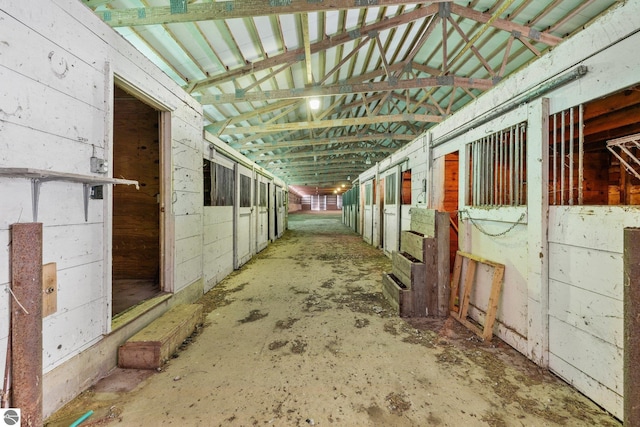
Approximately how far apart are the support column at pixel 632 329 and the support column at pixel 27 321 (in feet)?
11.7

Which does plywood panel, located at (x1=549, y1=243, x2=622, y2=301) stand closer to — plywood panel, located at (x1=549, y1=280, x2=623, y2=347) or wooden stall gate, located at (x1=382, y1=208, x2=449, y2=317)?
plywood panel, located at (x1=549, y1=280, x2=623, y2=347)

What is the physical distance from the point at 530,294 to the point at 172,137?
14.6ft

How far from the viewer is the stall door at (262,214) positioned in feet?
26.1

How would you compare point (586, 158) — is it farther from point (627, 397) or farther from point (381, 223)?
point (627, 397)

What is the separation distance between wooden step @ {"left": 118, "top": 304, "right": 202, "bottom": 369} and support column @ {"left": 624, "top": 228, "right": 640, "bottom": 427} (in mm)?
3394

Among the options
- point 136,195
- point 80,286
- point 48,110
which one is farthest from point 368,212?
point 48,110

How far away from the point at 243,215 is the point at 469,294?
17.5 feet

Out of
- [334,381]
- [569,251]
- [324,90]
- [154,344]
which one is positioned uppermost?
[324,90]

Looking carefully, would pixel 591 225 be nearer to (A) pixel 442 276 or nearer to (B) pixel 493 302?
(B) pixel 493 302

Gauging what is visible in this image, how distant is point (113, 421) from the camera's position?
1.67m

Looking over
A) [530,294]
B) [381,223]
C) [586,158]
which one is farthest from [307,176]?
[530,294]

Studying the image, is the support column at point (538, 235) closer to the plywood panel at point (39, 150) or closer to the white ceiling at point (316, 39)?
the white ceiling at point (316, 39)

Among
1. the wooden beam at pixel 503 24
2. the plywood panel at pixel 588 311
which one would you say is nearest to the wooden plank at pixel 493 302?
the plywood panel at pixel 588 311

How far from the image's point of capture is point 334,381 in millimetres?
2053
